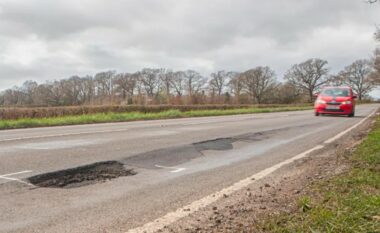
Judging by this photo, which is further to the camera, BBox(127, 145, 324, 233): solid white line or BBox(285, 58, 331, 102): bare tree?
BBox(285, 58, 331, 102): bare tree

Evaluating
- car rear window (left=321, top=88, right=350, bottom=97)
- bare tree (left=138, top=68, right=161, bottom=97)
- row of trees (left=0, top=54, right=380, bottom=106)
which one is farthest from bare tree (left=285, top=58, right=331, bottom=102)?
car rear window (left=321, top=88, right=350, bottom=97)

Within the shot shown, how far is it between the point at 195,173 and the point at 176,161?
1051 mm

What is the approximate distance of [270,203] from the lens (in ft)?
13.0

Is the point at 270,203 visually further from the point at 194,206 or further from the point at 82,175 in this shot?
the point at 82,175

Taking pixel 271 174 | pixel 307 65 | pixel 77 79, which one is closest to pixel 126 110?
pixel 271 174

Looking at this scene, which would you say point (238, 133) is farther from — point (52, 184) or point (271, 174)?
point (52, 184)

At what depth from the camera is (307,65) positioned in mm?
83000

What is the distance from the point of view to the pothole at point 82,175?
495 cm

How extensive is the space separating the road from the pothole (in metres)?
0.05

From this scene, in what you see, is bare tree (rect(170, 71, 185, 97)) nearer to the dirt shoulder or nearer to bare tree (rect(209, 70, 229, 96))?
bare tree (rect(209, 70, 229, 96))

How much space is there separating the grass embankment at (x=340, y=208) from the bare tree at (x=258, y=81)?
254 feet

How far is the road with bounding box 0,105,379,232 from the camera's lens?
360 cm

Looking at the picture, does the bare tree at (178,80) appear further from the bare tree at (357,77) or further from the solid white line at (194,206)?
the solid white line at (194,206)

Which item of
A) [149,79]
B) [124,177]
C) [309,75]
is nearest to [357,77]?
[309,75]
